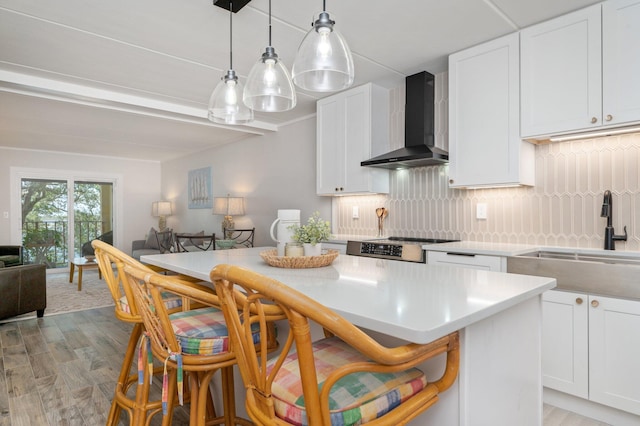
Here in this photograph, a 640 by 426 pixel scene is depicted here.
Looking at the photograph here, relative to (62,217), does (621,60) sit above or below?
above

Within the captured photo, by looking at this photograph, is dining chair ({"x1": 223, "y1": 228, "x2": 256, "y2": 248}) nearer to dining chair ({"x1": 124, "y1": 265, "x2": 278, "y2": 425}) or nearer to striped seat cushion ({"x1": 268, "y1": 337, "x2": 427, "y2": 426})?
dining chair ({"x1": 124, "y1": 265, "x2": 278, "y2": 425})

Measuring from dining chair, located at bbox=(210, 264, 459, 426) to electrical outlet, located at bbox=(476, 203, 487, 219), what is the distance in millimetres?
2363

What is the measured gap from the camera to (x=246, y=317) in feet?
2.99

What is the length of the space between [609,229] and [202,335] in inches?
100

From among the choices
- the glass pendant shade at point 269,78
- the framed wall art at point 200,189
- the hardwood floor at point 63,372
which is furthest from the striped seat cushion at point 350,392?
the framed wall art at point 200,189

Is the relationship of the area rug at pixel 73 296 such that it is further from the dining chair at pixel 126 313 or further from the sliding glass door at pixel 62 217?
the dining chair at pixel 126 313

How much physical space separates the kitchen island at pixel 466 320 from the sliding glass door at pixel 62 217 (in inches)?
290

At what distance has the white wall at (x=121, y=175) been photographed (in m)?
6.79

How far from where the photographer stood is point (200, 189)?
7102 mm

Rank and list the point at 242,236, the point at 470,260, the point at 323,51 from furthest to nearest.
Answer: the point at 242,236 < the point at 470,260 < the point at 323,51

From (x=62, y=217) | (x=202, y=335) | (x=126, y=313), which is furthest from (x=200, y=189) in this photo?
(x=202, y=335)

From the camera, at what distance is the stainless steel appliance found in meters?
2.94

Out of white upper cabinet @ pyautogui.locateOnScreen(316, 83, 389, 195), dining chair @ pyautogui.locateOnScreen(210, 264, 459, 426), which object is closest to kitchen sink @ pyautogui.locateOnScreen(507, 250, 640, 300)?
dining chair @ pyautogui.locateOnScreen(210, 264, 459, 426)

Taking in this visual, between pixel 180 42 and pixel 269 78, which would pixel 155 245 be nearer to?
pixel 180 42
